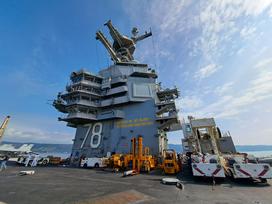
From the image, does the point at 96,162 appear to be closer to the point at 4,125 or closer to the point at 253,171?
the point at 253,171

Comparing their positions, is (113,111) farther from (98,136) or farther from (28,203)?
(28,203)

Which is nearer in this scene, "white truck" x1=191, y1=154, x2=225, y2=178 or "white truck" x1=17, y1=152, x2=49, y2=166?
"white truck" x1=191, y1=154, x2=225, y2=178

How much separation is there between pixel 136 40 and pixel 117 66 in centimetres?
1306

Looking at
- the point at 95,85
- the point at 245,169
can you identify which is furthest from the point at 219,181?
the point at 95,85

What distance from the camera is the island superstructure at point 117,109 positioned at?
28.2 metres

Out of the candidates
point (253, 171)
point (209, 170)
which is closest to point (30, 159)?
point (209, 170)

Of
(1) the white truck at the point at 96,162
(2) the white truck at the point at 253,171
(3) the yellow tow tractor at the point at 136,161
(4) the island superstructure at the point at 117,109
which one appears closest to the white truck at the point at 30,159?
(4) the island superstructure at the point at 117,109

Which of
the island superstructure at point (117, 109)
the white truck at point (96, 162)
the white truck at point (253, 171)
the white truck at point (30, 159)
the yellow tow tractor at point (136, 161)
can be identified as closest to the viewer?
the white truck at point (253, 171)

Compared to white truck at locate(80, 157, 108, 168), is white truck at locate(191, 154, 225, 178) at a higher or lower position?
lower

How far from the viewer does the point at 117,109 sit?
3167cm

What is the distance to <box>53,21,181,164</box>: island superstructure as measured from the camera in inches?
1111

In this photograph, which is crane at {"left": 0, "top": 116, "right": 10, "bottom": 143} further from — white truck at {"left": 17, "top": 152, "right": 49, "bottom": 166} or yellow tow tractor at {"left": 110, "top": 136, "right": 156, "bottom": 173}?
yellow tow tractor at {"left": 110, "top": 136, "right": 156, "bottom": 173}

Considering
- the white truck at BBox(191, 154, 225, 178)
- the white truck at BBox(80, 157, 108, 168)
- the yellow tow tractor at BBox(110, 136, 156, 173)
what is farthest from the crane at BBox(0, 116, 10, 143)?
the white truck at BBox(191, 154, 225, 178)

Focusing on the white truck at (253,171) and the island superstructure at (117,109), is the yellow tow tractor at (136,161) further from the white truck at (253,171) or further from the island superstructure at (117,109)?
the white truck at (253,171)
